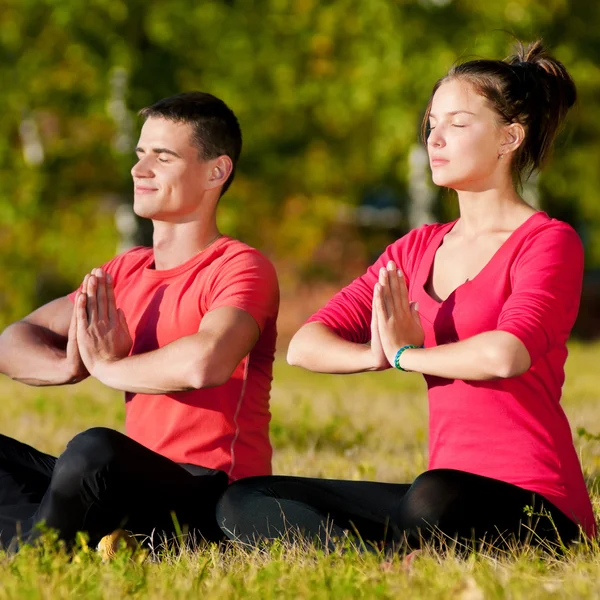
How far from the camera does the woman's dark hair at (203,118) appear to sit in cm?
485

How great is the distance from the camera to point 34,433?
788 centimetres

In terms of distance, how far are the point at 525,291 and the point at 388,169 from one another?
1564cm

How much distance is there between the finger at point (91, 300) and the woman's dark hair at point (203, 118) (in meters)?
0.73

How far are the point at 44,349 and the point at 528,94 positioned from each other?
219cm

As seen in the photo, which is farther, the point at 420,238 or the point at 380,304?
the point at 420,238

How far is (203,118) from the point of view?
4.87 m

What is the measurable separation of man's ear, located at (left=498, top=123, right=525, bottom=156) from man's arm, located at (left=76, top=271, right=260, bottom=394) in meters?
1.12

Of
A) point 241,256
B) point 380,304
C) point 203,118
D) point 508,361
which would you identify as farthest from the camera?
point 203,118

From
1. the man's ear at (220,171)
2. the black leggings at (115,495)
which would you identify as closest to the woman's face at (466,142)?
the man's ear at (220,171)

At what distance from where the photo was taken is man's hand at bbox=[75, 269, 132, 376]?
14.8 ft

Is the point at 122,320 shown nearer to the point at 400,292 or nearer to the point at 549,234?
the point at 400,292

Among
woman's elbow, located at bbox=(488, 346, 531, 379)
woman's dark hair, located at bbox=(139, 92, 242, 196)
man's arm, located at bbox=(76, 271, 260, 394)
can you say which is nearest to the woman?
woman's elbow, located at bbox=(488, 346, 531, 379)

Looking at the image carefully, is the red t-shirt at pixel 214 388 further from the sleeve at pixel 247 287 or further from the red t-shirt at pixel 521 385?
the red t-shirt at pixel 521 385

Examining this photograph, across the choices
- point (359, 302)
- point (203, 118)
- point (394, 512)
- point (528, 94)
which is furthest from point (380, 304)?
point (203, 118)
